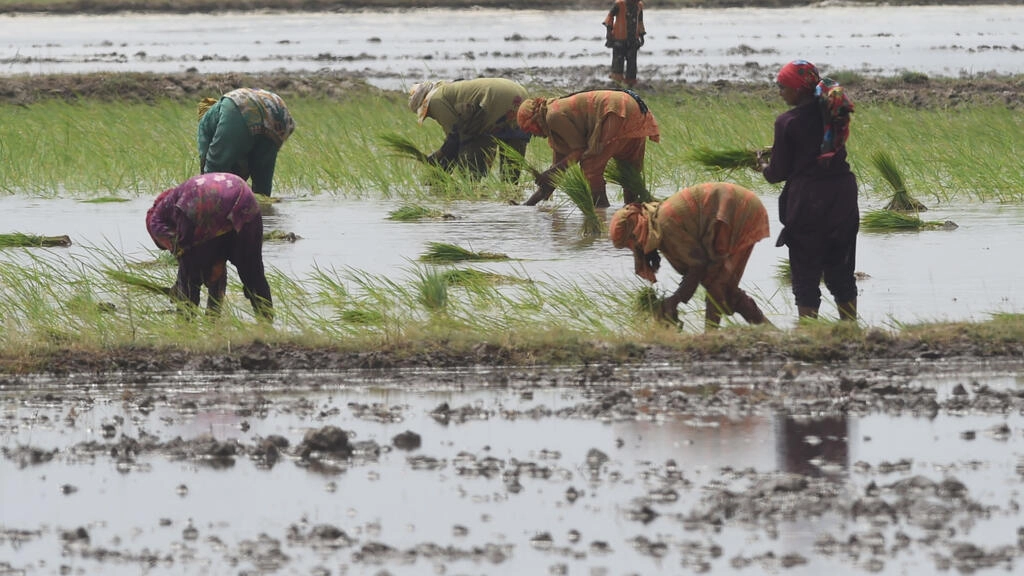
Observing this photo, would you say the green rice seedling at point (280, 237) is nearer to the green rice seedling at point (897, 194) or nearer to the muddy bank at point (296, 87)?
the green rice seedling at point (897, 194)

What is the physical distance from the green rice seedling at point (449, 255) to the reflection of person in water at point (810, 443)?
3.80m

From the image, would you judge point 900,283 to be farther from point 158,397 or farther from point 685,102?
point 685,102

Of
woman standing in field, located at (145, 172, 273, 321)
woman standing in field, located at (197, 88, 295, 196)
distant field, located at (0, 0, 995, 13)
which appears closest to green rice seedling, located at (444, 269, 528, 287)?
woman standing in field, located at (145, 172, 273, 321)

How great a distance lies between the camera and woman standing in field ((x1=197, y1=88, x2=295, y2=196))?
1092cm

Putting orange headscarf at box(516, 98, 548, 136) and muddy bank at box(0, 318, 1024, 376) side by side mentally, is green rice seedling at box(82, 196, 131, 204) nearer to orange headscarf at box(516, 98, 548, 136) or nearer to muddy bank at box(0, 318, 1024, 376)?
orange headscarf at box(516, 98, 548, 136)

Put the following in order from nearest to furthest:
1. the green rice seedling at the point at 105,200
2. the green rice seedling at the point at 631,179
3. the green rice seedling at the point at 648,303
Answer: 1. the green rice seedling at the point at 648,303
2. the green rice seedling at the point at 631,179
3. the green rice seedling at the point at 105,200

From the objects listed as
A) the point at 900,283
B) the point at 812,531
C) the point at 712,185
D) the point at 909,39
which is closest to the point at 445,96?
the point at 900,283

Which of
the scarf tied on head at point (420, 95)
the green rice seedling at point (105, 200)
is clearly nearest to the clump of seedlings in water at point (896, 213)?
the scarf tied on head at point (420, 95)

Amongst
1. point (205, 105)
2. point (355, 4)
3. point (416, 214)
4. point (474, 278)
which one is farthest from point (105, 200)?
point (355, 4)

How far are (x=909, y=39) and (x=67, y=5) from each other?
2127 centimetres

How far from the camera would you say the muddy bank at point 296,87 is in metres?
19.0

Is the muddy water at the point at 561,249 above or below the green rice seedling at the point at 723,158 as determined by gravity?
below

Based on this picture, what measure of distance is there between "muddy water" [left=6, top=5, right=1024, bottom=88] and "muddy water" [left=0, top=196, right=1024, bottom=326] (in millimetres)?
8238

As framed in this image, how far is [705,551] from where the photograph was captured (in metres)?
4.60
